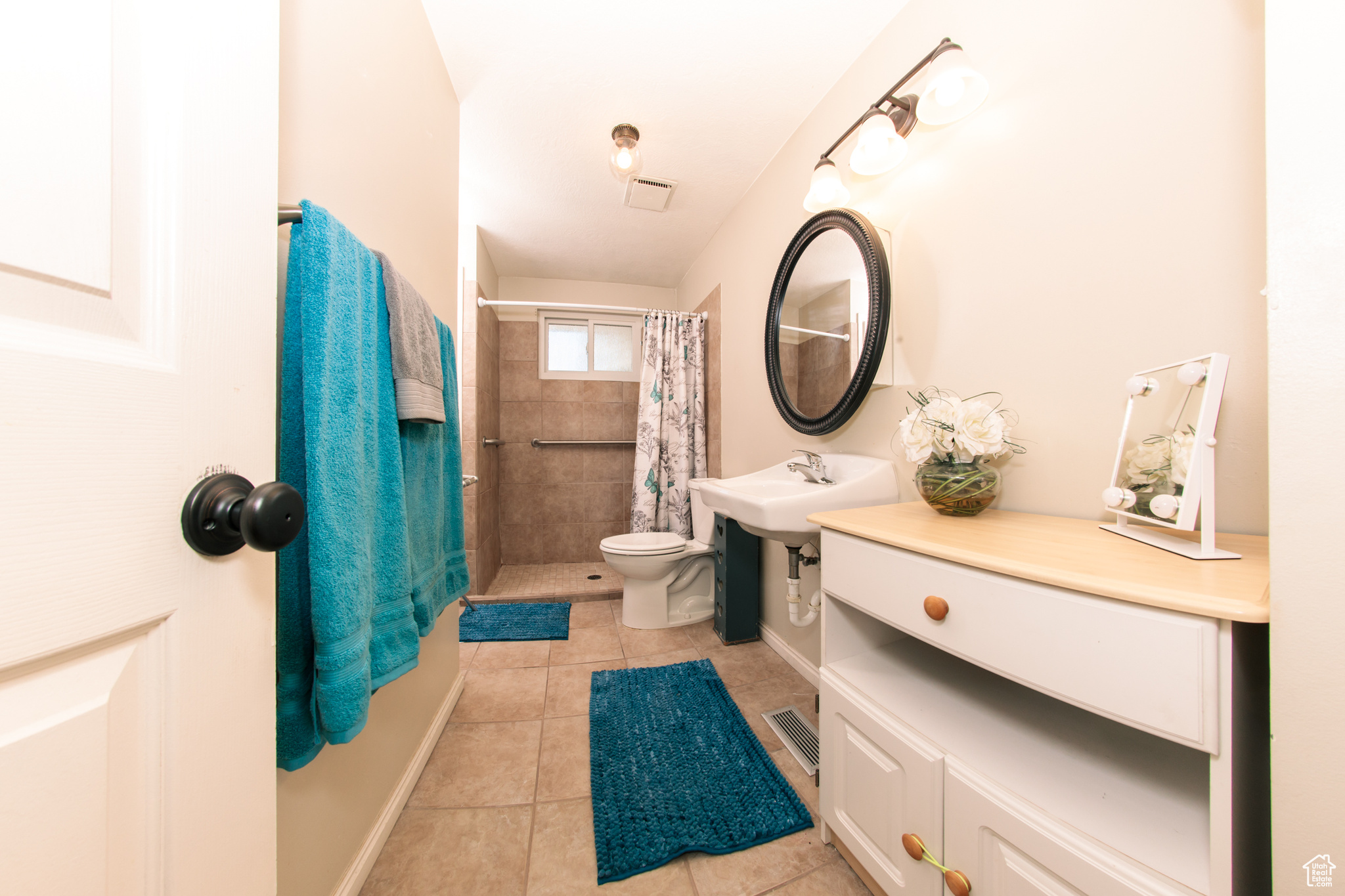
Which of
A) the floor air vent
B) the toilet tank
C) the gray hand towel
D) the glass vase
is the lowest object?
the floor air vent

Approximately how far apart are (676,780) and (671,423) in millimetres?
1852

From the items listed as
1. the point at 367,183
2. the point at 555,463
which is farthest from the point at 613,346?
the point at 367,183

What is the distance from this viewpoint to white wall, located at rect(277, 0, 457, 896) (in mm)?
736

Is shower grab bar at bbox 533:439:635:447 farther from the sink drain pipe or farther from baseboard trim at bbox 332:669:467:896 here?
the sink drain pipe

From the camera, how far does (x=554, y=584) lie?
107 inches

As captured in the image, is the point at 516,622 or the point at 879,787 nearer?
the point at 879,787

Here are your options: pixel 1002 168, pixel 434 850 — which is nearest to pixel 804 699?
pixel 434 850

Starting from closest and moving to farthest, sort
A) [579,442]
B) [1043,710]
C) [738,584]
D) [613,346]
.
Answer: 1. [1043,710]
2. [738,584]
3. [579,442]
4. [613,346]

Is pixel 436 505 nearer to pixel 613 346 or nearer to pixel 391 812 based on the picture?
pixel 391 812

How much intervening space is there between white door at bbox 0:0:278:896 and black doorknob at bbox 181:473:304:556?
0.01 m

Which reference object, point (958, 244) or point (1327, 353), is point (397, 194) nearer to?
point (958, 244)

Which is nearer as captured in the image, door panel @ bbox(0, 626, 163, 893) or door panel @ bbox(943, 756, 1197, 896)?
door panel @ bbox(0, 626, 163, 893)

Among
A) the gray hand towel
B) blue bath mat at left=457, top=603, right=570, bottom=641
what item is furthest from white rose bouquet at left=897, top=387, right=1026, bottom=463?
blue bath mat at left=457, top=603, right=570, bottom=641

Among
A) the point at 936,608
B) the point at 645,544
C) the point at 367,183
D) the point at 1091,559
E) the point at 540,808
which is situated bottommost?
the point at 540,808
